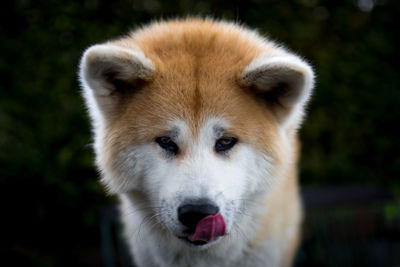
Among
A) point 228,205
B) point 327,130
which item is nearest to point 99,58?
point 228,205

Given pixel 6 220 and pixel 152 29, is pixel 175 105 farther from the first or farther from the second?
pixel 6 220

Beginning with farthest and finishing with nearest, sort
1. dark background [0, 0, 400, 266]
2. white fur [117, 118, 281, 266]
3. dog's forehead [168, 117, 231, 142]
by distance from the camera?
dark background [0, 0, 400, 266] < dog's forehead [168, 117, 231, 142] < white fur [117, 118, 281, 266]

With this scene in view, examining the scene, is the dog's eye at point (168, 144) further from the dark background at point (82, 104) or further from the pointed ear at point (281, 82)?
the dark background at point (82, 104)

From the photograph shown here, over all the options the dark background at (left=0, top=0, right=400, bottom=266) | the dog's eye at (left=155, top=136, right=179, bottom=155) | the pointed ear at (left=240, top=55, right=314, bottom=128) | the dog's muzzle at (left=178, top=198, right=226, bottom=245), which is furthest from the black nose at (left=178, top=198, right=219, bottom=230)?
the dark background at (left=0, top=0, right=400, bottom=266)

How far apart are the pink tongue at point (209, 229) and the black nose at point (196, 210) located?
Result: 0.11ft

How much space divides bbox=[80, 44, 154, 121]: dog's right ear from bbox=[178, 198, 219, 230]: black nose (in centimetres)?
93

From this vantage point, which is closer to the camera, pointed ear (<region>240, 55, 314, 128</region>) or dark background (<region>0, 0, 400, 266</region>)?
pointed ear (<region>240, 55, 314, 128</region>)

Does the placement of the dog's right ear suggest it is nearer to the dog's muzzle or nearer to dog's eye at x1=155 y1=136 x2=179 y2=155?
dog's eye at x1=155 y1=136 x2=179 y2=155

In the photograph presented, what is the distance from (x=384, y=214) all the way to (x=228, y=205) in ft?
11.7

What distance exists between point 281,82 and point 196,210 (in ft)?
3.54

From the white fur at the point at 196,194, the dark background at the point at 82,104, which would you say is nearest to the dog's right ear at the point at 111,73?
the white fur at the point at 196,194

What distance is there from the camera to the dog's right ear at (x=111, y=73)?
89.3 inches

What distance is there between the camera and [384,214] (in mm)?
4863

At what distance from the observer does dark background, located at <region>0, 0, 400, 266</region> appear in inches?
177
